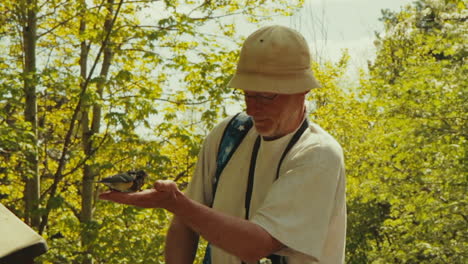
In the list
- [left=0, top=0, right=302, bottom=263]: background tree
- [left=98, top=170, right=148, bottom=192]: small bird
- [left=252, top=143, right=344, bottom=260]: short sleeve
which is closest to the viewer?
[left=98, top=170, right=148, bottom=192]: small bird

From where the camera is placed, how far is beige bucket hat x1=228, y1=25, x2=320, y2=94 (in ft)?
6.45

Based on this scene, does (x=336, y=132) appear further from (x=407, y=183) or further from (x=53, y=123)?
(x=53, y=123)

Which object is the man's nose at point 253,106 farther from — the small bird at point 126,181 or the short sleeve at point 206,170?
the small bird at point 126,181

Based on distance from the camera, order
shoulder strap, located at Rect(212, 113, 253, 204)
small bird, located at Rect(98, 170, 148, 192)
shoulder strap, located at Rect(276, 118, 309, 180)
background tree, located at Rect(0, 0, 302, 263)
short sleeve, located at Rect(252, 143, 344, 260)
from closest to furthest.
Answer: small bird, located at Rect(98, 170, 148, 192) < short sleeve, located at Rect(252, 143, 344, 260) < shoulder strap, located at Rect(276, 118, 309, 180) < shoulder strap, located at Rect(212, 113, 253, 204) < background tree, located at Rect(0, 0, 302, 263)

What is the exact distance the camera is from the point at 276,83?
77.1 inches

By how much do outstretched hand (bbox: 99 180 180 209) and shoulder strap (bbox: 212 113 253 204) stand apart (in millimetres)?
412

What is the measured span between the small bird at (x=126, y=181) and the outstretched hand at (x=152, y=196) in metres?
0.02

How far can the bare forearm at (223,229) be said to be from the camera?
1.80 meters

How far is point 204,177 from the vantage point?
2.26 m

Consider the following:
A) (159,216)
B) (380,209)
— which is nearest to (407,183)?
(159,216)

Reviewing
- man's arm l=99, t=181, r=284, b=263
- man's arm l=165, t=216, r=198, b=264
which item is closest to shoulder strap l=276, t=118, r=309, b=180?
man's arm l=99, t=181, r=284, b=263

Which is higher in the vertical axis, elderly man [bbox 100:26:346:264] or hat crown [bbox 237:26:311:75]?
hat crown [bbox 237:26:311:75]

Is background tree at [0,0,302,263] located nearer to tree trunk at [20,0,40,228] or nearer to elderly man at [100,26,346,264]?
tree trunk at [20,0,40,228]

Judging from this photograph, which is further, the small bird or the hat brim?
the hat brim
